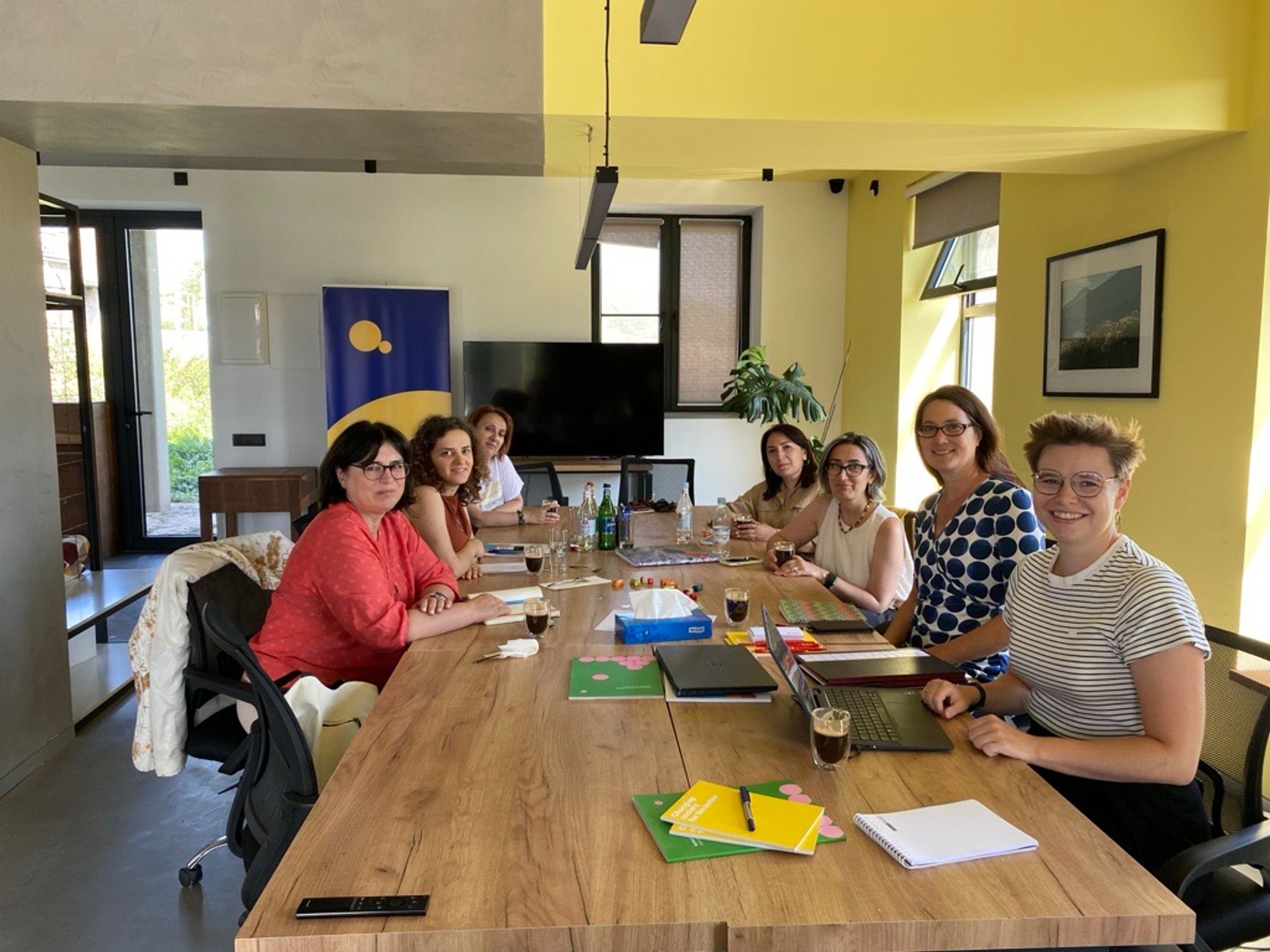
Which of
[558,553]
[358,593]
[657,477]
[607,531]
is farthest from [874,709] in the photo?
[657,477]

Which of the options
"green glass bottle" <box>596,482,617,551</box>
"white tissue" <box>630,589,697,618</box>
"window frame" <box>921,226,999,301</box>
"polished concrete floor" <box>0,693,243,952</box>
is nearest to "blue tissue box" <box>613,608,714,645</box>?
"white tissue" <box>630,589,697,618</box>

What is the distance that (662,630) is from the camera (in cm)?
215

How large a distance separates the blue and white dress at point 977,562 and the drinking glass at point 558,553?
1.18 metres

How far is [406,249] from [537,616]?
4.73 meters

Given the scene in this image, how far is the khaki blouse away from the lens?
12.5 ft

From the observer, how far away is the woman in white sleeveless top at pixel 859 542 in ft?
9.12

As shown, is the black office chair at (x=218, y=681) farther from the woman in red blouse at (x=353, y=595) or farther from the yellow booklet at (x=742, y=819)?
the yellow booklet at (x=742, y=819)

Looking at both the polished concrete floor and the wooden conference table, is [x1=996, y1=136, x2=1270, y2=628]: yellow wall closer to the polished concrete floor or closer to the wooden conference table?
the wooden conference table

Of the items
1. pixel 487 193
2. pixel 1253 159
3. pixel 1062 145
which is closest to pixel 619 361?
pixel 487 193

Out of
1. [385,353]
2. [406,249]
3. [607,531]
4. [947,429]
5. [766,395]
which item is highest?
[406,249]

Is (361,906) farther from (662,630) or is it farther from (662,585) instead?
(662,585)

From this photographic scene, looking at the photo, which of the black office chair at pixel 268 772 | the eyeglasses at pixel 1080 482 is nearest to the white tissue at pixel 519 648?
the black office chair at pixel 268 772

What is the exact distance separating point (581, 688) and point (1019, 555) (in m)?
1.21

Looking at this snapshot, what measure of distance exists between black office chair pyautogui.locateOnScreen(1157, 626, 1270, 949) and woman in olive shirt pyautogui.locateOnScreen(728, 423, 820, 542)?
1.93 meters
